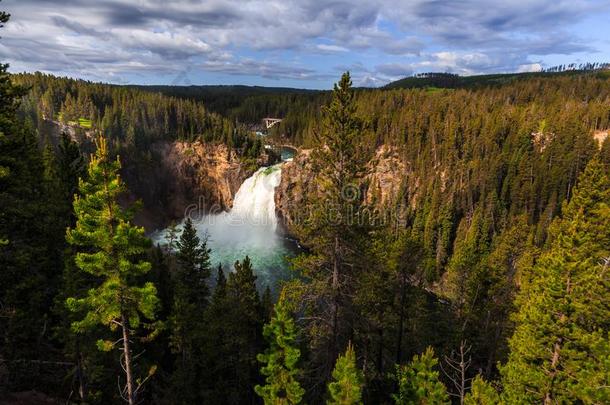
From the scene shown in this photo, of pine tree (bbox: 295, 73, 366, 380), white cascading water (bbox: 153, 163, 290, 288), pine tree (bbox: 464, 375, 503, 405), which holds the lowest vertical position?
white cascading water (bbox: 153, 163, 290, 288)

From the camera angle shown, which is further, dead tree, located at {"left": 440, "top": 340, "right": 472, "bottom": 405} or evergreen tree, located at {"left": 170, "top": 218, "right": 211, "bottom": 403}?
evergreen tree, located at {"left": 170, "top": 218, "right": 211, "bottom": 403}

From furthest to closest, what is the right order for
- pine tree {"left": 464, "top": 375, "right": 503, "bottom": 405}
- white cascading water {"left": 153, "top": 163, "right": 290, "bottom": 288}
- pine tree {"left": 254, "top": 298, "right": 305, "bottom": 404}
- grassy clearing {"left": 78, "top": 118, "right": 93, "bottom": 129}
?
grassy clearing {"left": 78, "top": 118, "right": 93, "bottom": 129}
white cascading water {"left": 153, "top": 163, "right": 290, "bottom": 288}
pine tree {"left": 464, "top": 375, "right": 503, "bottom": 405}
pine tree {"left": 254, "top": 298, "right": 305, "bottom": 404}

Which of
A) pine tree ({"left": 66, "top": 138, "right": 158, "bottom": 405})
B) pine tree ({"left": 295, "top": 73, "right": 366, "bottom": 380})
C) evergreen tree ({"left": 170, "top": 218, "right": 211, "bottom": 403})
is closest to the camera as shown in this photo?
A: pine tree ({"left": 66, "top": 138, "right": 158, "bottom": 405})

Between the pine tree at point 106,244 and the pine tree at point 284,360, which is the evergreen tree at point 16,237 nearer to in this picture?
the pine tree at point 106,244

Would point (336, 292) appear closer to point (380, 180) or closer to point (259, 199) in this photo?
point (259, 199)

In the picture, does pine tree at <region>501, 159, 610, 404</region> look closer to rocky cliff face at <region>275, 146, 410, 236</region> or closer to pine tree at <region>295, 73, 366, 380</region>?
pine tree at <region>295, 73, 366, 380</region>

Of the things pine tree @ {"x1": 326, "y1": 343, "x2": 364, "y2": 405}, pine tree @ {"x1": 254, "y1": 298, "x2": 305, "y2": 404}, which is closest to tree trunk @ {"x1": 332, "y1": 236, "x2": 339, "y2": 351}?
pine tree @ {"x1": 254, "y1": 298, "x2": 305, "y2": 404}

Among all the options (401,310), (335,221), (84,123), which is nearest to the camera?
(335,221)

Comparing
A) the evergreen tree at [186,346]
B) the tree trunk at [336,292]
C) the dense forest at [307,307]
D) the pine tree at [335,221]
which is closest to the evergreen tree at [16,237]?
the dense forest at [307,307]

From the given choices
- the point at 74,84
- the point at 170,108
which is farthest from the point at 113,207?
the point at 74,84

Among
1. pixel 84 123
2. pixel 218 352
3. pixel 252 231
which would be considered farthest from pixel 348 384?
pixel 84 123
